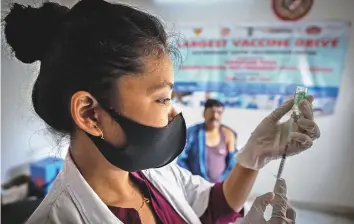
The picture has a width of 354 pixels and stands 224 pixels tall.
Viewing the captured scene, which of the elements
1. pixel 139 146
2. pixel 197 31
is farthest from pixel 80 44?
pixel 197 31

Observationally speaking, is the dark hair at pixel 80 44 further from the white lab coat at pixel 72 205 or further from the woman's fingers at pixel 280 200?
the woman's fingers at pixel 280 200

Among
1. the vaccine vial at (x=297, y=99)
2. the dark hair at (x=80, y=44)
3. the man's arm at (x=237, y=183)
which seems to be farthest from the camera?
the man's arm at (x=237, y=183)

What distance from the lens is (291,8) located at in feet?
2.51

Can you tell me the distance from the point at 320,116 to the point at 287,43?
200mm

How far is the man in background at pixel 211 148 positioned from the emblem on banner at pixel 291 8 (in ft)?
0.84

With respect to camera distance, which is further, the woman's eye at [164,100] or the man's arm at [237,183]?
the man's arm at [237,183]

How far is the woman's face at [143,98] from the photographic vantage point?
59cm

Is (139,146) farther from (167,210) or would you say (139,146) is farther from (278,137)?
(278,137)

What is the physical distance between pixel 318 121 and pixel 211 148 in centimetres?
30

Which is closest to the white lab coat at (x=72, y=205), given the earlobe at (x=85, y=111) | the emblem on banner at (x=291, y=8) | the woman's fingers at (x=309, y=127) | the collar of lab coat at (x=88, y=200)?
the collar of lab coat at (x=88, y=200)

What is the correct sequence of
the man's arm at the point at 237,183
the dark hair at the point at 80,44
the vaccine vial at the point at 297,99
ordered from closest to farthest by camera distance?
the dark hair at the point at 80,44 < the vaccine vial at the point at 297,99 < the man's arm at the point at 237,183

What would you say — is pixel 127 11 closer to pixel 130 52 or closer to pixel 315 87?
pixel 130 52

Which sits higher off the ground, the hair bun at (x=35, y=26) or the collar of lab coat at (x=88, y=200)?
the hair bun at (x=35, y=26)

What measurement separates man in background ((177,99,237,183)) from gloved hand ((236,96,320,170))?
0.06m
